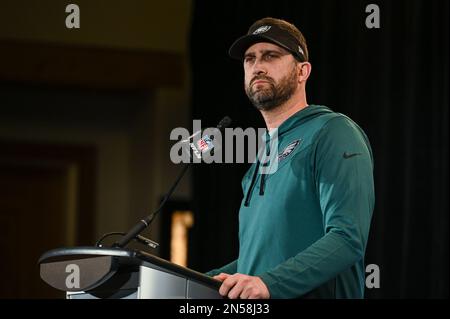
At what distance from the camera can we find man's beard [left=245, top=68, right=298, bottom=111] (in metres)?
1.67

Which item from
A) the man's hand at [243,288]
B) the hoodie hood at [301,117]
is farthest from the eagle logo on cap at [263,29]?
the man's hand at [243,288]

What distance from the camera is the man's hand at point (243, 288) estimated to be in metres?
1.37

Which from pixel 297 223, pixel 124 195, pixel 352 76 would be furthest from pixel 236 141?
pixel 124 195

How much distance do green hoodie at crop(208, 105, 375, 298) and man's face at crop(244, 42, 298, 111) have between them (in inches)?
2.5

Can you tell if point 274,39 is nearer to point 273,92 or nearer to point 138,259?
point 273,92

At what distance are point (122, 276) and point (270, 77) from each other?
495 millimetres

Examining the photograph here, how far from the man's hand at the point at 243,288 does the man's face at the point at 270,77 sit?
16.5 inches

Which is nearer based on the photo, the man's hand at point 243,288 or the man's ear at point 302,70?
the man's hand at point 243,288

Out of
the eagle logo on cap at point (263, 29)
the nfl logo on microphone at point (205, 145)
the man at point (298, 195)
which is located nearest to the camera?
the man at point (298, 195)

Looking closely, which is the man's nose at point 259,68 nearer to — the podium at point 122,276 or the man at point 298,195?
the man at point 298,195

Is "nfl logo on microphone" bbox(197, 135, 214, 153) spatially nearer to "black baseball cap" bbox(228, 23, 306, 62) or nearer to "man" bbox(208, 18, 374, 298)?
"man" bbox(208, 18, 374, 298)

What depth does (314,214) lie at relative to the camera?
1550 millimetres

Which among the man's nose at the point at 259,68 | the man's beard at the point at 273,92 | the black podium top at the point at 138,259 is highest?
the man's nose at the point at 259,68

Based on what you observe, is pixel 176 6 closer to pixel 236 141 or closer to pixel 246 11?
pixel 246 11
